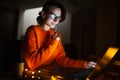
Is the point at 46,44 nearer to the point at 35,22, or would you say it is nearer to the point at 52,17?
the point at 52,17

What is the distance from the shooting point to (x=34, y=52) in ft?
2.75

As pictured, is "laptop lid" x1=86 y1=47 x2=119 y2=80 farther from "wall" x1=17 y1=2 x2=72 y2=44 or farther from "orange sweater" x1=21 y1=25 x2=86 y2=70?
"wall" x1=17 y1=2 x2=72 y2=44

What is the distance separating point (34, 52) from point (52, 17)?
18 centimetres

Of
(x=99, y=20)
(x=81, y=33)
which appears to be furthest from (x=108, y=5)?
(x=81, y=33)

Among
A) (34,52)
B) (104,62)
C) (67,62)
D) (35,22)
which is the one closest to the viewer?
(104,62)

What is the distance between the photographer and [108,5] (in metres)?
1.90

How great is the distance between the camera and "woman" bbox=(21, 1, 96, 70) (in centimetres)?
83

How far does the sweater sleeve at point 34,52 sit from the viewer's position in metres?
0.82

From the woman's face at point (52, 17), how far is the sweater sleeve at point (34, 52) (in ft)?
0.30

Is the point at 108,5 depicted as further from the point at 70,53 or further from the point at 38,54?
the point at 38,54

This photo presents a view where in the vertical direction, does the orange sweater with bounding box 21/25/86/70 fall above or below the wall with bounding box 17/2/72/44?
below

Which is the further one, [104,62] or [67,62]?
[67,62]

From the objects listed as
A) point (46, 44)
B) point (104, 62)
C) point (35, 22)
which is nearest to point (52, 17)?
point (46, 44)

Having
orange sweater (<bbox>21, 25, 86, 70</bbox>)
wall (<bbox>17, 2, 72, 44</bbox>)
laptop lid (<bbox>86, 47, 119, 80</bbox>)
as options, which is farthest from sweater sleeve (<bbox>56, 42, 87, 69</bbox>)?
wall (<bbox>17, 2, 72, 44</bbox>)
